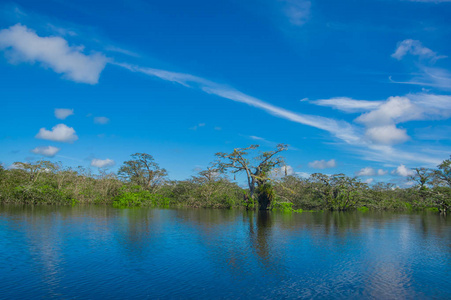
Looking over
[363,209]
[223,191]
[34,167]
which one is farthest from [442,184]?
[34,167]

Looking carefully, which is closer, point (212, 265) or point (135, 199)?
point (212, 265)

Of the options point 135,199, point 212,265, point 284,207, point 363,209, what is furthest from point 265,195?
point 212,265

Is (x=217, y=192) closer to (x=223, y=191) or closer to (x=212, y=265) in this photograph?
(x=223, y=191)

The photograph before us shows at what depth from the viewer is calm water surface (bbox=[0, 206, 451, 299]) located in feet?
33.6

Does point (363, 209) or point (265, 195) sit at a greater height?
point (265, 195)

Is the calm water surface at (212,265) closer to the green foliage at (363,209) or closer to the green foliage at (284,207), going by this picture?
the green foliage at (284,207)

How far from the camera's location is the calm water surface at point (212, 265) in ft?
33.6

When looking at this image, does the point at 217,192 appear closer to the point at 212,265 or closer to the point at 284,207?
the point at 284,207

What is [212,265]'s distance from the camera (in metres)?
13.4

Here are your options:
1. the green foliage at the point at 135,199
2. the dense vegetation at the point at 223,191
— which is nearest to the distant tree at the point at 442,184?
the dense vegetation at the point at 223,191

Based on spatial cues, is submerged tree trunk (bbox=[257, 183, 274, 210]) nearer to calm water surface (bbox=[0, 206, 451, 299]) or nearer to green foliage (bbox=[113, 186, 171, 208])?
green foliage (bbox=[113, 186, 171, 208])

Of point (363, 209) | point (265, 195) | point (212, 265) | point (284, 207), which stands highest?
point (265, 195)

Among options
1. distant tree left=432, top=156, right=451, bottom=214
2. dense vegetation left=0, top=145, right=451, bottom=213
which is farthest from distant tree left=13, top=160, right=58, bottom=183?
distant tree left=432, top=156, right=451, bottom=214

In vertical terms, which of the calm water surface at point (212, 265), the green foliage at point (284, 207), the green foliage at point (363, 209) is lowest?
the green foliage at point (363, 209)
